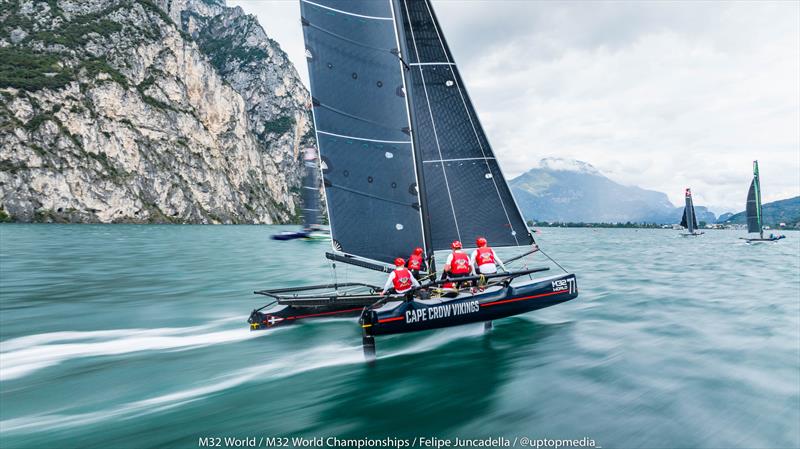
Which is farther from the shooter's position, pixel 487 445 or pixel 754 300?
pixel 754 300

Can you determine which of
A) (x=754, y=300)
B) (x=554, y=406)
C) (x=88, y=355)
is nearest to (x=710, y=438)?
(x=554, y=406)

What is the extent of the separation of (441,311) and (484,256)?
2278 millimetres

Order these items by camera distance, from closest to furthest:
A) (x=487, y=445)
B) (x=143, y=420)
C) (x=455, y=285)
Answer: (x=487, y=445) → (x=143, y=420) → (x=455, y=285)

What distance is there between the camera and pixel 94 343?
977cm

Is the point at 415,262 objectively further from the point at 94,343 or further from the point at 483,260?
the point at 94,343

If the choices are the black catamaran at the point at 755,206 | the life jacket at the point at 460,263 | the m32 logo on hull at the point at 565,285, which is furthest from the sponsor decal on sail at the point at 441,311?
the black catamaran at the point at 755,206

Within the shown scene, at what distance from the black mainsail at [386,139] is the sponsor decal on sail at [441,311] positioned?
7.85 feet

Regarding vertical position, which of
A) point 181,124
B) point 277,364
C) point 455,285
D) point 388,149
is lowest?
point 277,364

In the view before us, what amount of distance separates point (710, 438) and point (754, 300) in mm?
12856

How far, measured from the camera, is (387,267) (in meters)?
11.0

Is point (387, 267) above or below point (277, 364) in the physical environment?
Answer: above

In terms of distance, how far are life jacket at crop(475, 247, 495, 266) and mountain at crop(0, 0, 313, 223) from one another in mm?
118975

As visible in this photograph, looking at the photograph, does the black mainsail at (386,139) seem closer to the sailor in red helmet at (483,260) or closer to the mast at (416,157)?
the mast at (416,157)

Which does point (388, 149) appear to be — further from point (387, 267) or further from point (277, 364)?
point (277, 364)
